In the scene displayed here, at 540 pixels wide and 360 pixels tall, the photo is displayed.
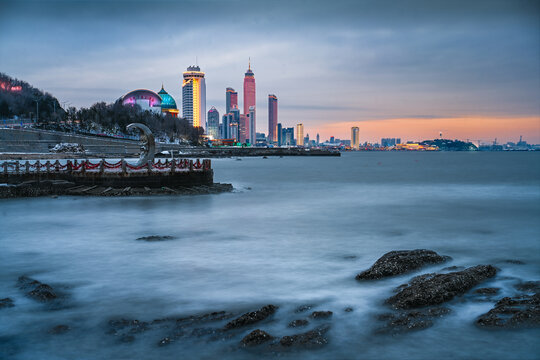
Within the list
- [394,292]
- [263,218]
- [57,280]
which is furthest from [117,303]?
[263,218]

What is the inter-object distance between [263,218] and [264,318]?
52.9 feet

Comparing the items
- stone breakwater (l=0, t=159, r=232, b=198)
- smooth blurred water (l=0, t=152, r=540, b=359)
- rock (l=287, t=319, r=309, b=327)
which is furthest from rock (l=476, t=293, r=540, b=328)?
stone breakwater (l=0, t=159, r=232, b=198)

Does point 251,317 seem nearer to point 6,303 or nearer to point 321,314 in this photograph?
point 321,314

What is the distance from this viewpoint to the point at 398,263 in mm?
13094

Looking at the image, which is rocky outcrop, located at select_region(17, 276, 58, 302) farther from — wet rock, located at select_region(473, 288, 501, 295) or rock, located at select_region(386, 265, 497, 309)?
wet rock, located at select_region(473, 288, 501, 295)

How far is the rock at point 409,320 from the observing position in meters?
9.05

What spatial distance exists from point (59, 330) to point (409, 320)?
6.99 meters

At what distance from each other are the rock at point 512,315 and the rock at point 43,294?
Result: 960 cm

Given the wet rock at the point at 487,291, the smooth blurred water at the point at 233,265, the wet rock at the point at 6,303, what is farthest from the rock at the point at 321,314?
the wet rock at the point at 6,303

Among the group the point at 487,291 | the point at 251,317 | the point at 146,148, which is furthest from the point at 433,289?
the point at 146,148

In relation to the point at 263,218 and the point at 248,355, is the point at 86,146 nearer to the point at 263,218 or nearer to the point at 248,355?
the point at 263,218

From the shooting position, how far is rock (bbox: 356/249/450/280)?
12.7 m

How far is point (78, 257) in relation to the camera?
Answer: 1555 cm

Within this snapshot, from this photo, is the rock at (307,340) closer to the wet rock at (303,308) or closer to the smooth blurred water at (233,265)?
the smooth blurred water at (233,265)
